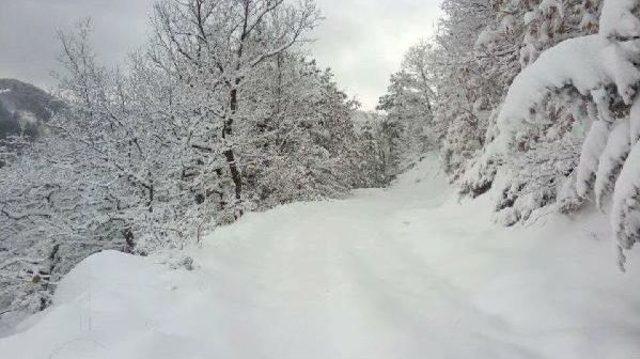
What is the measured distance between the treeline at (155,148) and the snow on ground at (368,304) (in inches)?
195

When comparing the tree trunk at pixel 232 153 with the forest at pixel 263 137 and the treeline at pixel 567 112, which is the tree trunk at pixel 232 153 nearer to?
the forest at pixel 263 137

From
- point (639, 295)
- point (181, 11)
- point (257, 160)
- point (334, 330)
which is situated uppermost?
point (181, 11)

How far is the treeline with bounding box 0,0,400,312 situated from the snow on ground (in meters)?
4.95

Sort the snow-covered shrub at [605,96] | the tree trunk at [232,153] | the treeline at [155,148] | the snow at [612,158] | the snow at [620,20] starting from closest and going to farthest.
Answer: the snow-covered shrub at [605,96] → the snow at [620,20] → the snow at [612,158] → the treeline at [155,148] → the tree trunk at [232,153]

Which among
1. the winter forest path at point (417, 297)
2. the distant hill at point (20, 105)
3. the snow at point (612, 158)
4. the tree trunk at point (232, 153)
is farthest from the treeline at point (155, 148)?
the distant hill at point (20, 105)

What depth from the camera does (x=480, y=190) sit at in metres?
14.1

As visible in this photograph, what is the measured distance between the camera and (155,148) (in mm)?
17438

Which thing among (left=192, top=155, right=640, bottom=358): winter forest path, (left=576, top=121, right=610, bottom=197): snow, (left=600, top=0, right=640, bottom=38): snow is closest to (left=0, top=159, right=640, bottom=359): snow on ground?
(left=192, top=155, right=640, bottom=358): winter forest path

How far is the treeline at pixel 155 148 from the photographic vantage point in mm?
16891

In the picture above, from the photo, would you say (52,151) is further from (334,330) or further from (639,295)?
(639,295)

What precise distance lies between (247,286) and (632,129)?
19.2ft

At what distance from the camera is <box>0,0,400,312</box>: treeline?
55.4 ft

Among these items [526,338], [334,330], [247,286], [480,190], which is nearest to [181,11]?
[480,190]

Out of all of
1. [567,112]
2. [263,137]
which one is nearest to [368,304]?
[567,112]
